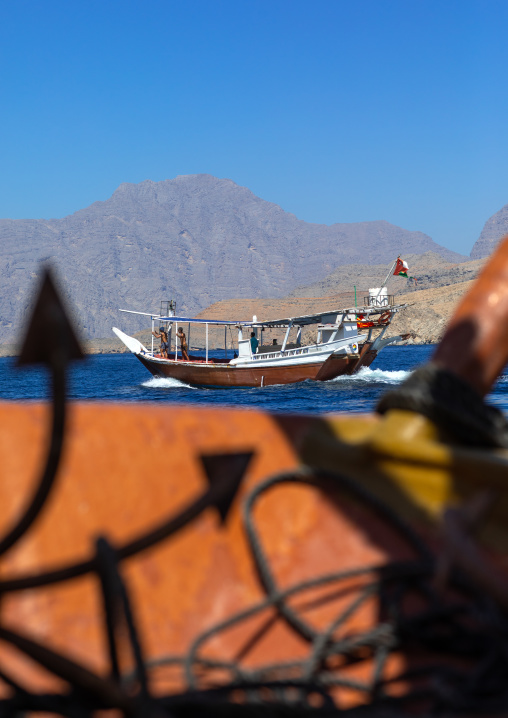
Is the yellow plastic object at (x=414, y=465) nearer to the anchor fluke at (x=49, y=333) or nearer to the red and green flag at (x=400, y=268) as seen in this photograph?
the anchor fluke at (x=49, y=333)

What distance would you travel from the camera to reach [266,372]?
97.9 feet

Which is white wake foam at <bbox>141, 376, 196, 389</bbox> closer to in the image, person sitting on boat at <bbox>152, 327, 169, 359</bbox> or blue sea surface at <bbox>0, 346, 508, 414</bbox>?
blue sea surface at <bbox>0, 346, 508, 414</bbox>

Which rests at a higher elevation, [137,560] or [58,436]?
[58,436]

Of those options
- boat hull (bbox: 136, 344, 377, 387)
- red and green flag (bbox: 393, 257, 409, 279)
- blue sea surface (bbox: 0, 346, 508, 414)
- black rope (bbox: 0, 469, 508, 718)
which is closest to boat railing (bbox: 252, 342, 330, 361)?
boat hull (bbox: 136, 344, 377, 387)

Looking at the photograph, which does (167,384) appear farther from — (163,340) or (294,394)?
(294,394)

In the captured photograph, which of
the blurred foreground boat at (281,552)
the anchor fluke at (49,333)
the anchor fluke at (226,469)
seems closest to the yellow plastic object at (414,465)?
the blurred foreground boat at (281,552)

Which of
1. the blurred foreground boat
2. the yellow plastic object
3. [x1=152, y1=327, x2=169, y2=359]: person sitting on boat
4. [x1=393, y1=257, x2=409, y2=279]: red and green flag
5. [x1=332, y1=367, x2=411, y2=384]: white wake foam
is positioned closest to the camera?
the blurred foreground boat

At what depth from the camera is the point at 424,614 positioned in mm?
1560

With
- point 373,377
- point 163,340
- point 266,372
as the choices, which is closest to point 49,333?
point 266,372

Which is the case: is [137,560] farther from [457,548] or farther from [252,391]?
[252,391]

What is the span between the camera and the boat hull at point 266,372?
29734mm

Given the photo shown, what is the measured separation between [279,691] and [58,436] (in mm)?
781

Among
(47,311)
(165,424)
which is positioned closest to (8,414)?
(165,424)

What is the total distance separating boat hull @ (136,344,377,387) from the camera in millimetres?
29734
